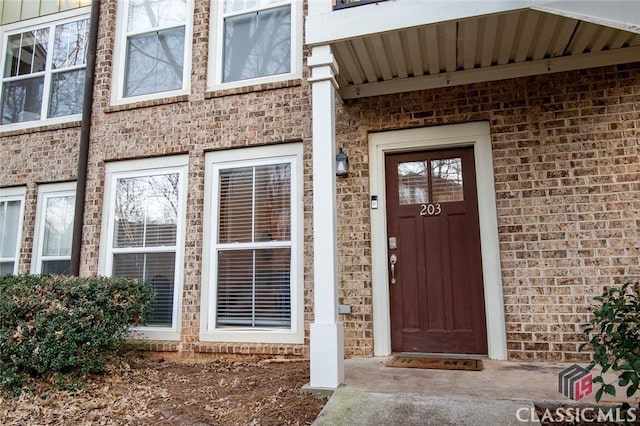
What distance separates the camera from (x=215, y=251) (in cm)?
476

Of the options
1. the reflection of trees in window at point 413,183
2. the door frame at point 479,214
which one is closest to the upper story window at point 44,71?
the door frame at point 479,214

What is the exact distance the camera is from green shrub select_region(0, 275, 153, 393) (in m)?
3.66

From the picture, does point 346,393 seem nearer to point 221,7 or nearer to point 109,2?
point 221,7

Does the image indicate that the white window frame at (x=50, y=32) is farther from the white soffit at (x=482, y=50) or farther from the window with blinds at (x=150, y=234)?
the white soffit at (x=482, y=50)

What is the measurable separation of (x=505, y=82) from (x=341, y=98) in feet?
5.25

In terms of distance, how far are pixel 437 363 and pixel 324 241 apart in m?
1.55

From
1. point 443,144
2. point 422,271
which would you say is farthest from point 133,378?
point 443,144

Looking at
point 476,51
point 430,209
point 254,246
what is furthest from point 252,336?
point 476,51

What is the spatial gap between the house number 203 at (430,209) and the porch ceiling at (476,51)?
1183 mm

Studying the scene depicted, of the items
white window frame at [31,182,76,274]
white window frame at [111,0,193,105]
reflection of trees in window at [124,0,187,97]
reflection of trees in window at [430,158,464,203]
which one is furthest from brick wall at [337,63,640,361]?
white window frame at [31,182,76,274]

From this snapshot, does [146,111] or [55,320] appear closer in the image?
[55,320]

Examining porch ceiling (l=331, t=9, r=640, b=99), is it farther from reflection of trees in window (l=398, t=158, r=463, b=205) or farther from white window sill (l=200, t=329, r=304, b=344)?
white window sill (l=200, t=329, r=304, b=344)

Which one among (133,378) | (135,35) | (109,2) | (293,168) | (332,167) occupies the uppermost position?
(109,2)

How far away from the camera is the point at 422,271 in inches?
167
